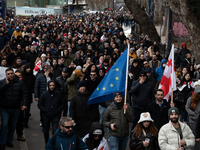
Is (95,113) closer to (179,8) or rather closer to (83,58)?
(83,58)

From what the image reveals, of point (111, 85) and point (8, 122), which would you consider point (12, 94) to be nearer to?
point (8, 122)

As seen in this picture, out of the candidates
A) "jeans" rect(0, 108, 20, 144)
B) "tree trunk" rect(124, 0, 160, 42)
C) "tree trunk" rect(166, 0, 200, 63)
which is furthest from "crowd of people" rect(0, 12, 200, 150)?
"tree trunk" rect(124, 0, 160, 42)

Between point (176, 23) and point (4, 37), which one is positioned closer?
point (4, 37)

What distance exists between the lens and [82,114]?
760 centimetres

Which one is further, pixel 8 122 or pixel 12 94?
pixel 8 122

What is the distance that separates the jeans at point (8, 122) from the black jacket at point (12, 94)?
0.43 feet

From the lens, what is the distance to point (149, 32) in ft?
77.0

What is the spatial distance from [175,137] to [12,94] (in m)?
3.71

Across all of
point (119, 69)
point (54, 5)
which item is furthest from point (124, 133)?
point (54, 5)

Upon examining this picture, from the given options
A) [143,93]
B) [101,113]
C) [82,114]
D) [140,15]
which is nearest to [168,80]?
[143,93]

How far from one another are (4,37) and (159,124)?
46.4 feet

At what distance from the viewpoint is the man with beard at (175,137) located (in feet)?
19.0

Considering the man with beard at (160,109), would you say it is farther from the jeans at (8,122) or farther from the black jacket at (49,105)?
the jeans at (8,122)

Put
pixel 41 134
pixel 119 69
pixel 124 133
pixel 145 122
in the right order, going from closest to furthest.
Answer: pixel 145 122 → pixel 124 133 → pixel 119 69 → pixel 41 134
